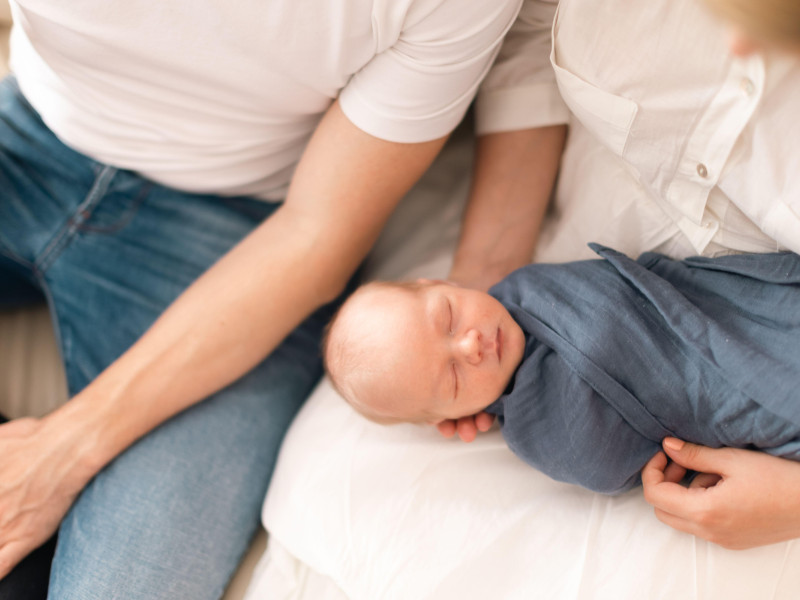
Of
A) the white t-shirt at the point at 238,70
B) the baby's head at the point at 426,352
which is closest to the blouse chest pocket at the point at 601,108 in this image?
the white t-shirt at the point at 238,70

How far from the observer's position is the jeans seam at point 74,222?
43.8 inches

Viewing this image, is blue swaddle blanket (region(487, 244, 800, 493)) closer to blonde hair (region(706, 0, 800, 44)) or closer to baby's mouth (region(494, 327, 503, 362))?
baby's mouth (region(494, 327, 503, 362))

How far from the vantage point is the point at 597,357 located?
840 mm

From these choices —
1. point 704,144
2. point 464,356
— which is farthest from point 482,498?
point 704,144

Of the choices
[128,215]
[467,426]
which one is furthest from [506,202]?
[128,215]

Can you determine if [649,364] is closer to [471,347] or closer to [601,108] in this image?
[471,347]

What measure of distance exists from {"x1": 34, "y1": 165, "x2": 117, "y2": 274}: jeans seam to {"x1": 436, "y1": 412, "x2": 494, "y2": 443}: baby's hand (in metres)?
0.74

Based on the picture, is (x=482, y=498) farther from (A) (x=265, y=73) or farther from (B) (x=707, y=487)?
(A) (x=265, y=73)

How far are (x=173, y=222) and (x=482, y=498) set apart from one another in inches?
29.9

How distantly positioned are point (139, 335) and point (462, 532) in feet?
2.22

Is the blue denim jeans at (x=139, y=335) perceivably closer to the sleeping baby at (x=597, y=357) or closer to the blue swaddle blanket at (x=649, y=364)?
the sleeping baby at (x=597, y=357)

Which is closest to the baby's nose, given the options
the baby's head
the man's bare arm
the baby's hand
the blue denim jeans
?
the baby's head

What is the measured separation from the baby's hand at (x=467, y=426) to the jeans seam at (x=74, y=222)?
2.42 ft

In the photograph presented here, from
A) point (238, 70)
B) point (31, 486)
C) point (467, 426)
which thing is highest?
point (238, 70)
